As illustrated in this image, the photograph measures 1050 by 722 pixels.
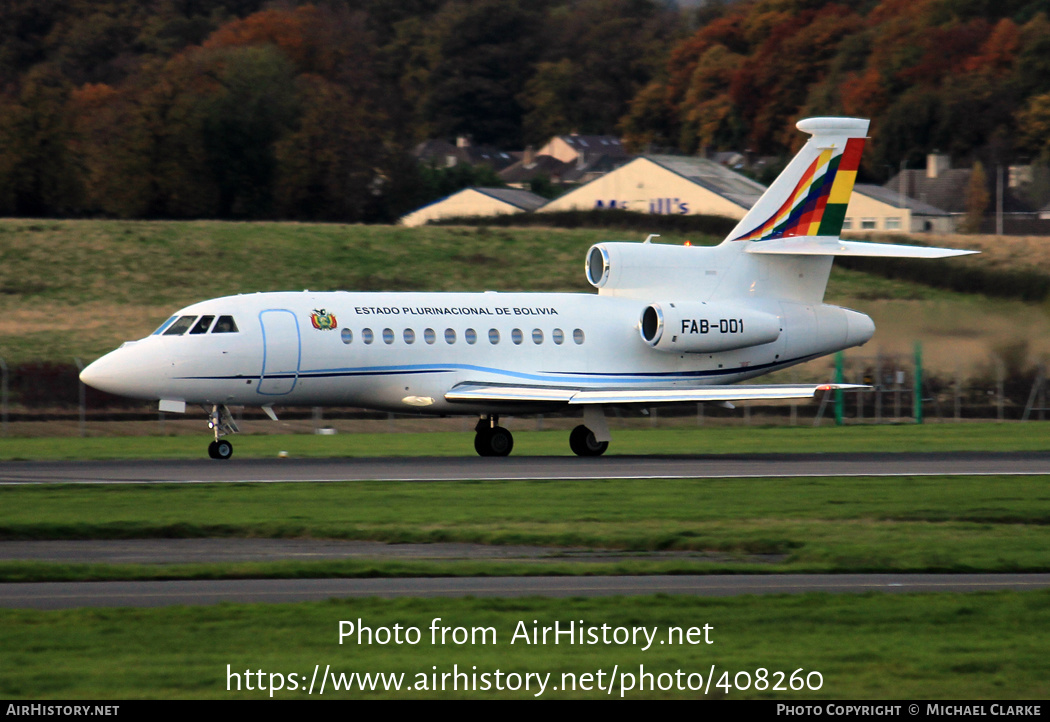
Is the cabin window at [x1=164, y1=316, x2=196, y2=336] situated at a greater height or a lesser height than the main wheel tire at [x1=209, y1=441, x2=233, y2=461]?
greater

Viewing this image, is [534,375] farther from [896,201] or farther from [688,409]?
[896,201]

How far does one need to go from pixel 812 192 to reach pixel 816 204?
0.31 metres

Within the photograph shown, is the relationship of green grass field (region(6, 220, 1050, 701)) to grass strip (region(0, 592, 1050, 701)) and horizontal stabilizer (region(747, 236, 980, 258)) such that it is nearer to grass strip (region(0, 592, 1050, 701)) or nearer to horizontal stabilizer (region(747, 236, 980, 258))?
grass strip (region(0, 592, 1050, 701))

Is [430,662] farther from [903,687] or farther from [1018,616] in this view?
[1018,616]

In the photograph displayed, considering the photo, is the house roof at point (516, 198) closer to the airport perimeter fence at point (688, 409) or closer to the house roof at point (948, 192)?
the house roof at point (948, 192)

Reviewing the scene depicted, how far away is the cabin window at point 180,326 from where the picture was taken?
94.2ft

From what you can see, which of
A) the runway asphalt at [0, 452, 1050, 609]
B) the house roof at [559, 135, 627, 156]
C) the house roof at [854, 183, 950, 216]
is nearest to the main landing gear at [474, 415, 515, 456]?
the runway asphalt at [0, 452, 1050, 609]

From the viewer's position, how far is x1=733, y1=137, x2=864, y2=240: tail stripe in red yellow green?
33906mm

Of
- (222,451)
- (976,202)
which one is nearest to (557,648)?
(222,451)

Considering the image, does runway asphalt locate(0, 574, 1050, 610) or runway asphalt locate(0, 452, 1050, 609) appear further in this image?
runway asphalt locate(0, 452, 1050, 609)

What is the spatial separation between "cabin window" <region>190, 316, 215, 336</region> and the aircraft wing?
4.98m

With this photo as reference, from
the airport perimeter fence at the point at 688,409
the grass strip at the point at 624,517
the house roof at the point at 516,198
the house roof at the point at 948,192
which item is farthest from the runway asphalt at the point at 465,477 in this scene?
the house roof at the point at 948,192

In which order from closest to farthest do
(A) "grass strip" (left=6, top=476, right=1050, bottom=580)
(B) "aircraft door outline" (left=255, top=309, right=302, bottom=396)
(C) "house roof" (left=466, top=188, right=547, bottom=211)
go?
(A) "grass strip" (left=6, top=476, right=1050, bottom=580), (B) "aircraft door outline" (left=255, top=309, right=302, bottom=396), (C) "house roof" (left=466, top=188, right=547, bottom=211)

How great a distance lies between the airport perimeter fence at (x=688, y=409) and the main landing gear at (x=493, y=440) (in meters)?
11.2
